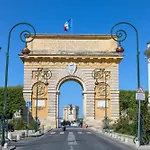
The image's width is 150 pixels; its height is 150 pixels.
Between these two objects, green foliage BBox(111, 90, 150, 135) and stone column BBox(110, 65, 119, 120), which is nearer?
green foliage BBox(111, 90, 150, 135)

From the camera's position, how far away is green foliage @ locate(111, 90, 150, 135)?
24.1 m

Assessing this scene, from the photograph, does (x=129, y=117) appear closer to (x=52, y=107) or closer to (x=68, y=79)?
(x=52, y=107)

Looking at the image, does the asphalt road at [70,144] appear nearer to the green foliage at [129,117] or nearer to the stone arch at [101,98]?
the green foliage at [129,117]

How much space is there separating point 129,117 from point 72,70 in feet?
81.2

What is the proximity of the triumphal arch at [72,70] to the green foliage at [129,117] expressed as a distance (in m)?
5.87

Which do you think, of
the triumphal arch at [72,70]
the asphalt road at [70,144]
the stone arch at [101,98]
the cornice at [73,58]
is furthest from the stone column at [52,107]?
the asphalt road at [70,144]

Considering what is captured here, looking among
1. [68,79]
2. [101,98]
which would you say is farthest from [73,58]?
[101,98]

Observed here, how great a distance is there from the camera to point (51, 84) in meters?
58.5

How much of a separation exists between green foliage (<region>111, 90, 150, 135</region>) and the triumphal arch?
587 centimetres

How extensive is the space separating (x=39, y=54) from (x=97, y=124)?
1422cm

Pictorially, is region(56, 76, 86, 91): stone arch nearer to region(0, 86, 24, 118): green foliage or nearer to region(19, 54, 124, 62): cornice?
region(19, 54, 124, 62): cornice

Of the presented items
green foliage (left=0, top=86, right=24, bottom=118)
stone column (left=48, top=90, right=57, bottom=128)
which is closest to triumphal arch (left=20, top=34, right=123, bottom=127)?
stone column (left=48, top=90, right=57, bottom=128)

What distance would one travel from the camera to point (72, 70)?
191ft

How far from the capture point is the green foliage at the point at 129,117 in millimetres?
24094
